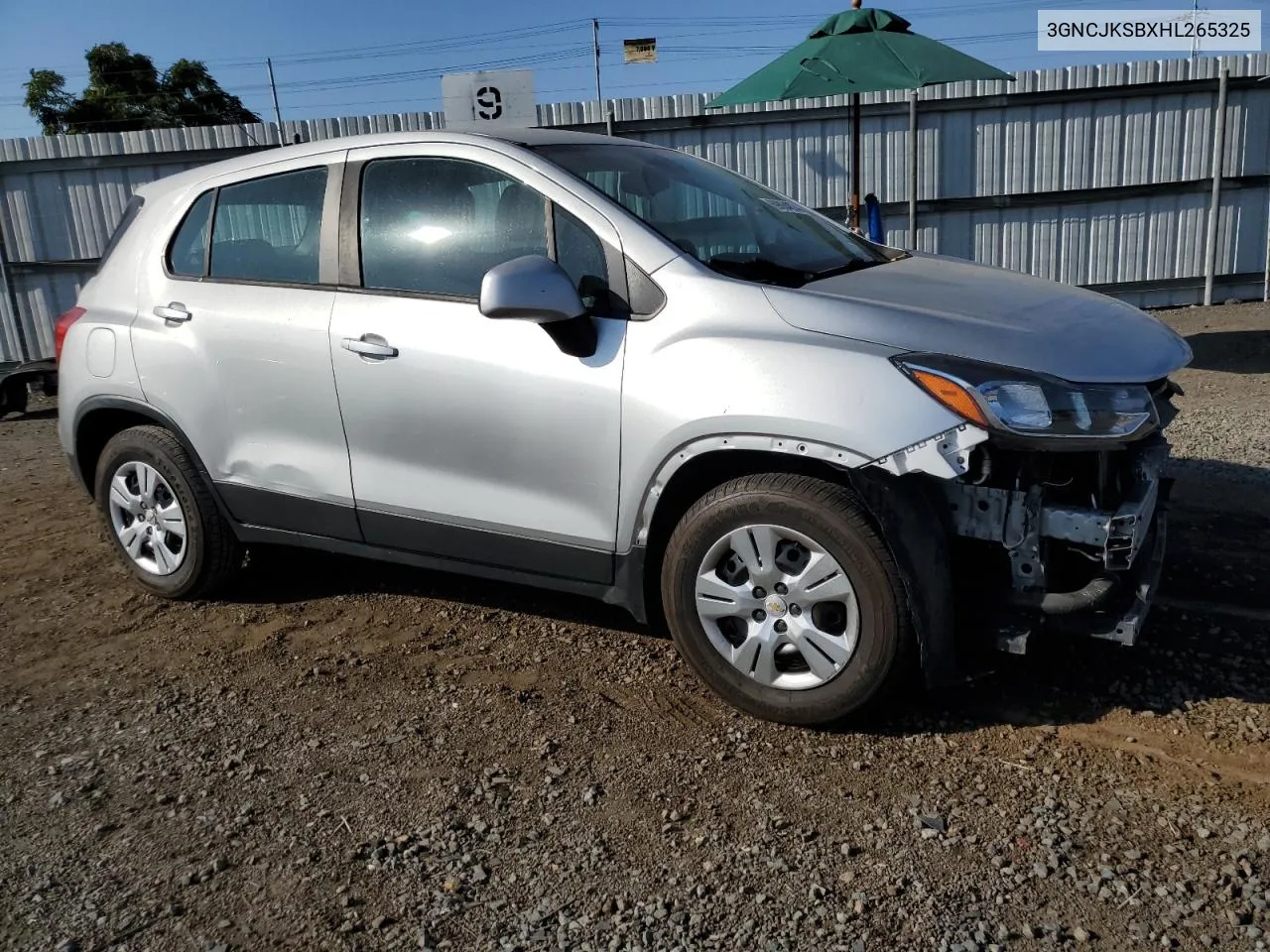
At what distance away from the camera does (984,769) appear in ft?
10.00

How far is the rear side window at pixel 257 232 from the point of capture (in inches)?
159

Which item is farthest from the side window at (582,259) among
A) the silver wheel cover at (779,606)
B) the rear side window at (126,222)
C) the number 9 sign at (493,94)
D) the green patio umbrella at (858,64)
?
the number 9 sign at (493,94)

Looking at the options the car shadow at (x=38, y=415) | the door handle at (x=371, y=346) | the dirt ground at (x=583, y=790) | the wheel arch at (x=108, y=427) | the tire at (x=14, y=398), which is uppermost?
the door handle at (x=371, y=346)

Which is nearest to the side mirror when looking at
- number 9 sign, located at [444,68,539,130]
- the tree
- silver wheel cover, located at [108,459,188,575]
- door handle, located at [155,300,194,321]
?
door handle, located at [155,300,194,321]

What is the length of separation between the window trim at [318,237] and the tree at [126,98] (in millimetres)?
27171

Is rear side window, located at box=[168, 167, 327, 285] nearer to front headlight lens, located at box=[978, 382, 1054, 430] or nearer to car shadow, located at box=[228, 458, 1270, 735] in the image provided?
car shadow, located at box=[228, 458, 1270, 735]

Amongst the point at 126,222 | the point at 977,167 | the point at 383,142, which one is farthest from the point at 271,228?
the point at 977,167

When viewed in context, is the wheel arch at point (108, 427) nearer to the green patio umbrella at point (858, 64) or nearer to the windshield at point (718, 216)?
the windshield at point (718, 216)

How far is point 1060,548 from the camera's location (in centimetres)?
312

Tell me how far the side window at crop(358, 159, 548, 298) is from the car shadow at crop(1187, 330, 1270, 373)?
708 centimetres

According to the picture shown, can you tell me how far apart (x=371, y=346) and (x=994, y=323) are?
2.10 m

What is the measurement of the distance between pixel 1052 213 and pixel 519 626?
1028cm

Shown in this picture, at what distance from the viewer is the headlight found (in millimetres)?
2877

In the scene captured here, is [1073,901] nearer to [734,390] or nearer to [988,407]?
[988,407]
